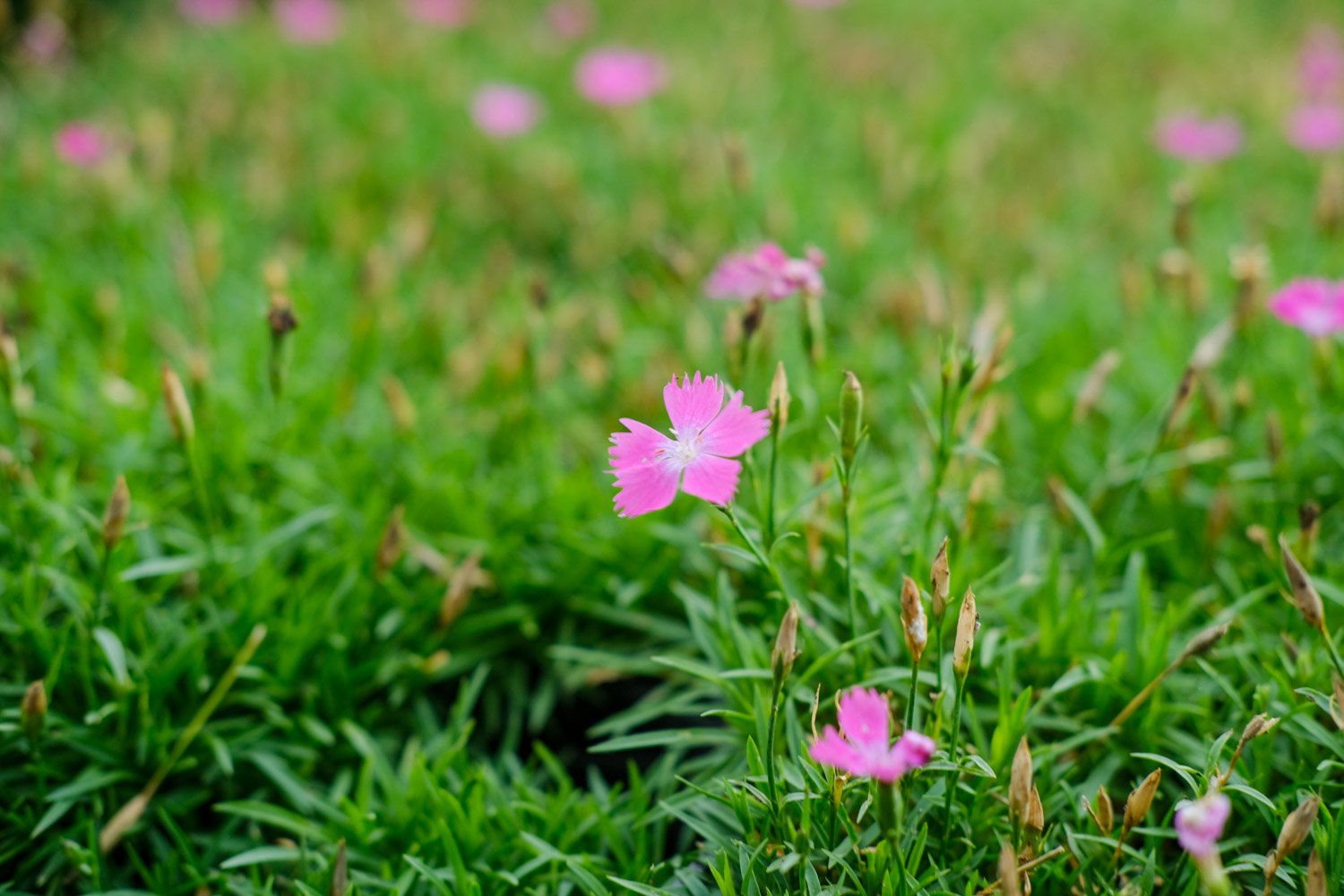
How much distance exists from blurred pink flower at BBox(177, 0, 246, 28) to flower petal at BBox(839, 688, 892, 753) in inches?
180

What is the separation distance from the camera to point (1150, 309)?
2.43 m

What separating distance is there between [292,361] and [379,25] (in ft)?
8.52

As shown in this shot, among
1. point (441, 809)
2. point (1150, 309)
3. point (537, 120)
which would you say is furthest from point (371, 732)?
point (537, 120)

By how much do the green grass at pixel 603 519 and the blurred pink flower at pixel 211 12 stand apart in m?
1.29

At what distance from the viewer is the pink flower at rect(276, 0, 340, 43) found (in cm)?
386

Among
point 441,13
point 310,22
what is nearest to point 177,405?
point 310,22

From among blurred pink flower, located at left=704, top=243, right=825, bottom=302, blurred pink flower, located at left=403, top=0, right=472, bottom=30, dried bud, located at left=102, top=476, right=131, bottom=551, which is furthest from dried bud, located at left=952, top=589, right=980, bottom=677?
blurred pink flower, located at left=403, top=0, right=472, bottom=30

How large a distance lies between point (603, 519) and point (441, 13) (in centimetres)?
304

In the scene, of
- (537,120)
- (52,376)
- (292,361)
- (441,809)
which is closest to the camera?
(441,809)

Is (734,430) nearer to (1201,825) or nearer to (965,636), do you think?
(965,636)

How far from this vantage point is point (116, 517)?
4.35 ft

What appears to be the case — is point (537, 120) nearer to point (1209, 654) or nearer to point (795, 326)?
point (795, 326)

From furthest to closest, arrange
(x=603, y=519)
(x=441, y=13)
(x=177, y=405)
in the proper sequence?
(x=441, y=13) → (x=603, y=519) → (x=177, y=405)

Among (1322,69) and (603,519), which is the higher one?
(1322,69)
